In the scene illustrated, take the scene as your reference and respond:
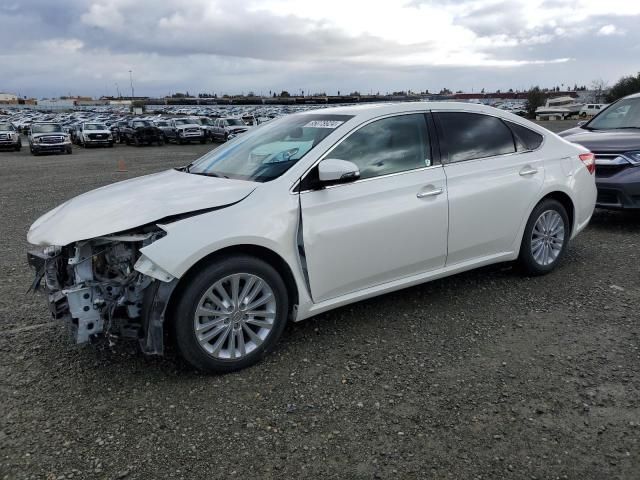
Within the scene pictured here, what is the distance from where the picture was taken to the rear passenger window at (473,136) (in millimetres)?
4566

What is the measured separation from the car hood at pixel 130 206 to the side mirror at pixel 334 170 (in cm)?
48

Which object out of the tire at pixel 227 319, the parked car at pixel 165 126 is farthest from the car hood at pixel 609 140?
the parked car at pixel 165 126

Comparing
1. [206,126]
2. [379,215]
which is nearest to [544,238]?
[379,215]

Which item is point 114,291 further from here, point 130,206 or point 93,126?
point 93,126

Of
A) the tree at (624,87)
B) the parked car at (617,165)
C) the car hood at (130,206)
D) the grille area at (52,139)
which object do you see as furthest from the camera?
the tree at (624,87)

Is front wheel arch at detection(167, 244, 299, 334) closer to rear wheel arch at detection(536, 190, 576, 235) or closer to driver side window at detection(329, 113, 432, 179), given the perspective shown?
driver side window at detection(329, 113, 432, 179)

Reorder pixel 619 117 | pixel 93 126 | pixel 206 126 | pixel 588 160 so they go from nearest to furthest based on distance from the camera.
Result: 1. pixel 588 160
2. pixel 619 117
3. pixel 93 126
4. pixel 206 126

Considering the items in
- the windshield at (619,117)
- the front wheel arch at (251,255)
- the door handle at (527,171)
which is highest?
the windshield at (619,117)

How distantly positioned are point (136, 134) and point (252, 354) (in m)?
33.7

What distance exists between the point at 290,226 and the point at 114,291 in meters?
1.19

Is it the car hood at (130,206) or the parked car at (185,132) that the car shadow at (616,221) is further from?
the parked car at (185,132)

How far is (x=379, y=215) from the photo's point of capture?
400 cm

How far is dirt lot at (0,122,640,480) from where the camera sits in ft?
9.02

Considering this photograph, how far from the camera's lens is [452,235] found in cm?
444
